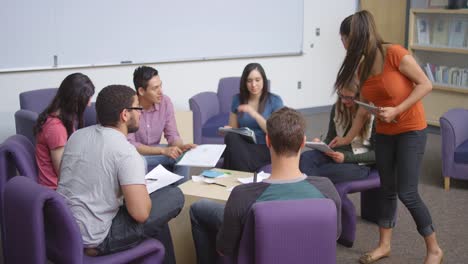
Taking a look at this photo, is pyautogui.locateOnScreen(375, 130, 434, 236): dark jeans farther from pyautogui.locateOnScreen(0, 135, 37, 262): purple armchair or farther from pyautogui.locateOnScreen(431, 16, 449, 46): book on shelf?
pyautogui.locateOnScreen(431, 16, 449, 46): book on shelf

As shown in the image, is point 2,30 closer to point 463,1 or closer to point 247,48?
point 247,48

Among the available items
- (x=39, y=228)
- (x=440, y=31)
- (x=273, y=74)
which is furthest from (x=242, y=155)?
(x=440, y=31)

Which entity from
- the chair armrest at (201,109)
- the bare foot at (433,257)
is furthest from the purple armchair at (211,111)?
the bare foot at (433,257)

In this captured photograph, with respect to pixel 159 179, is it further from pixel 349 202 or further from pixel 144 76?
pixel 349 202

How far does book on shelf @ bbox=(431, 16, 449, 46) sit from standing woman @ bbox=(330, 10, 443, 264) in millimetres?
4033


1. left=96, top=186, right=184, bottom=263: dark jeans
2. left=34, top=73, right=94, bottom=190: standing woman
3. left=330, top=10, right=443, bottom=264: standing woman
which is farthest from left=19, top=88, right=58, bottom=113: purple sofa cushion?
left=330, top=10, right=443, bottom=264: standing woman

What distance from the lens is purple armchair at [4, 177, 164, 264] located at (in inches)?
88.3

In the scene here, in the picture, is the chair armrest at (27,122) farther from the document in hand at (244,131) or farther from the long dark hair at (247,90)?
the long dark hair at (247,90)

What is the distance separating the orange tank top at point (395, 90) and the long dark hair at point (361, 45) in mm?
58

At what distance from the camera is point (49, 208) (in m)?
2.33

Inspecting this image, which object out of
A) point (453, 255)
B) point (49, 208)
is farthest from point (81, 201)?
point (453, 255)

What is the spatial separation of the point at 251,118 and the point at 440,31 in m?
3.74

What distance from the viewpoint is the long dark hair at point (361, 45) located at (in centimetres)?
294

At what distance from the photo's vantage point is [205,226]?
286 cm
